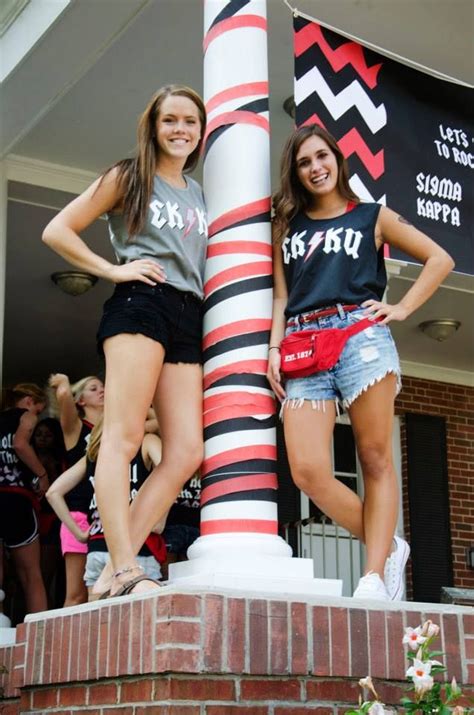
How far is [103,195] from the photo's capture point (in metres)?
3.66

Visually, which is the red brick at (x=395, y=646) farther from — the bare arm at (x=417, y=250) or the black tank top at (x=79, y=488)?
the black tank top at (x=79, y=488)

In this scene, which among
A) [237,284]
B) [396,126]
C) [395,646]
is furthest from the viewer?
[396,126]

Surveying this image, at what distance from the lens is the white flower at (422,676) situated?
8.27ft

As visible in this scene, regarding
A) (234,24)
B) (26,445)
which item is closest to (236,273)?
(234,24)

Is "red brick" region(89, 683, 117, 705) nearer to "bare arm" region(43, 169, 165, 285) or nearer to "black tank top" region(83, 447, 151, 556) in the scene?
"bare arm" region(43, 169, 165, 285)

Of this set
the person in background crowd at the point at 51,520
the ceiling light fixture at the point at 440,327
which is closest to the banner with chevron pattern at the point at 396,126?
the person in background crowd at the point at 51,520

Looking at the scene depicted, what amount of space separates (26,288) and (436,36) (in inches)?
164

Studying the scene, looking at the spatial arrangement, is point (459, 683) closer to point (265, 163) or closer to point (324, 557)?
point (265, 163)

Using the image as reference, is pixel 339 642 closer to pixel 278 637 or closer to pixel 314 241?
pixel 278 637

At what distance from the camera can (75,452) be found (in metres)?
5.80

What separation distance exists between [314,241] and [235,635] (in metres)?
1.41

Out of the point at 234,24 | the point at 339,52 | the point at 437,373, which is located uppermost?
the point at 437,373

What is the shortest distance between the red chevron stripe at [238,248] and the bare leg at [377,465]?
0.66 metres

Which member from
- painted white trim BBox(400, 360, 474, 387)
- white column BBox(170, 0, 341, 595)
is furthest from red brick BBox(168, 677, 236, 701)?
painted white trim BBox(400, 360, 474, 387)
